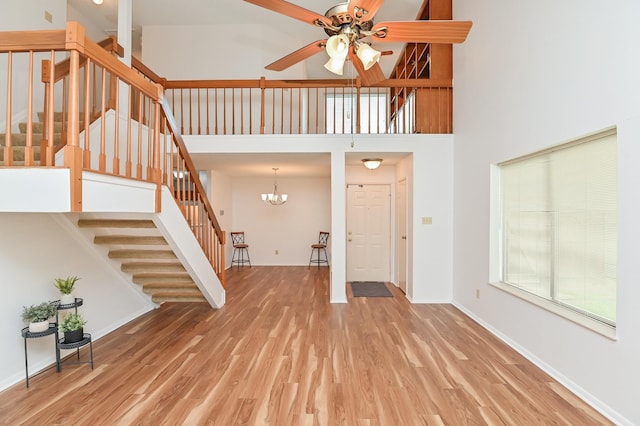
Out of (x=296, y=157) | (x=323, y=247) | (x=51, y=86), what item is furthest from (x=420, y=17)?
(x=51, y=86)

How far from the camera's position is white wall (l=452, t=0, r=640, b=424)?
6.78 feet

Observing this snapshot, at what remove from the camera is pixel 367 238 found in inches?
257

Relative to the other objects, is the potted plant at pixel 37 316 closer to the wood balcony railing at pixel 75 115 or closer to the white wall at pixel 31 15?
the wood balcony railing at pixel 75 115

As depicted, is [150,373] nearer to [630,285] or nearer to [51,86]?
[51,86]

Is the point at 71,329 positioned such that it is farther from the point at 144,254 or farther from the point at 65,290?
the point at 144,254

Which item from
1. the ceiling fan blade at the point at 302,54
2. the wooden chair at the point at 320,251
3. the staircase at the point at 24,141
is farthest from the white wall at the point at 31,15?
the wooden chair at the point at 320,251

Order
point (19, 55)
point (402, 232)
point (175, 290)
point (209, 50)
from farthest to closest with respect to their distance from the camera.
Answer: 1. point (209, 50)
2. point (402, 232)
3. point (175, 290)
4. point (19, 55)

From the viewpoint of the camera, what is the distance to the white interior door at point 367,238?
254 inches

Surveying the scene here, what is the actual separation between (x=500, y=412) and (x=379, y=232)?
4.38 m

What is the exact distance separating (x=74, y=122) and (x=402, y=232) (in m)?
4.91

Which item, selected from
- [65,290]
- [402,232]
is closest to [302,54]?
[65,290]

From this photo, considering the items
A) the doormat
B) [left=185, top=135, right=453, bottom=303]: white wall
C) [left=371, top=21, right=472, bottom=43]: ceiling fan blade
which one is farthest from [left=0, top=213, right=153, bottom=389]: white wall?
the doormat

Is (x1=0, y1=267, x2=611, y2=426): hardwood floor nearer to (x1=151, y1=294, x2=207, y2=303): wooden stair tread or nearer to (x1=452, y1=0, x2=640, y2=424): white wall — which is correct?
(x1=452, y1=0, x2=640, y2=424): white wall

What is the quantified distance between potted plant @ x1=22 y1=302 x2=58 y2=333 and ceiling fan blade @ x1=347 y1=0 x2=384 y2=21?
3.48m
